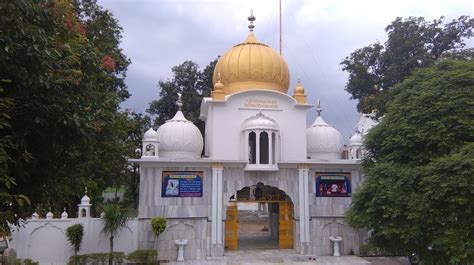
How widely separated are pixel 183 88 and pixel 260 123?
12294 millimetres

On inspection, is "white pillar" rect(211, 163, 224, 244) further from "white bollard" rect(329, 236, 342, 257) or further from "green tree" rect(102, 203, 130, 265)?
"white bollard" rect(329, 236, 342, 257)

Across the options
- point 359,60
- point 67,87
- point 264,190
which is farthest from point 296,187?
point 67,87

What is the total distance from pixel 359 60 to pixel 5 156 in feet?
71.4

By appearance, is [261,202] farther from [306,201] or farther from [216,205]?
[216,205]

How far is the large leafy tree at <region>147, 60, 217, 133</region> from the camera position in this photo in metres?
26.1

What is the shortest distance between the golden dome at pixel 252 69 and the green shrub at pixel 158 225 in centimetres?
572

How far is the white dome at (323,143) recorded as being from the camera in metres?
17.2

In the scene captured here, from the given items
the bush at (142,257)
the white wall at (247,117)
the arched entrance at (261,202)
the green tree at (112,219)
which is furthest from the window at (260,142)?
the green tree at (112,219)

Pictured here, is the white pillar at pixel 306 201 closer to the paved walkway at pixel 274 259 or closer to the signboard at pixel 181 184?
the paved walkway at pixel 274 259

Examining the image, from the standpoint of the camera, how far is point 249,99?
16.2 metres

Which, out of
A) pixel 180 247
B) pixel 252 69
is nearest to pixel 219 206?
pixel 180 247

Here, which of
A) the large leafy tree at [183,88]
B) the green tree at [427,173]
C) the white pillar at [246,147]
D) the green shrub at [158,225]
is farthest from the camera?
the large leafy tree at [183,88]

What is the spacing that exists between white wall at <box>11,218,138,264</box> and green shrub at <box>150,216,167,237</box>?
1.37m

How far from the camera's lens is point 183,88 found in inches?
1046
